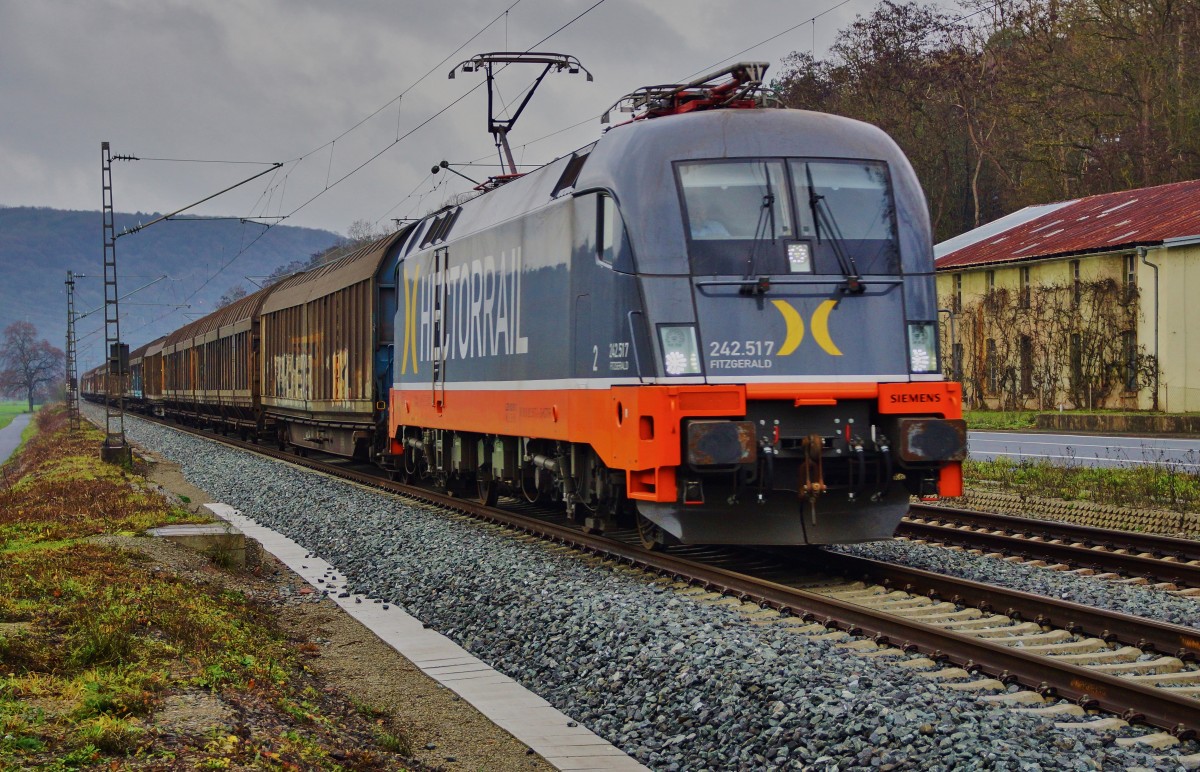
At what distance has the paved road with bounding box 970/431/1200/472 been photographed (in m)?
19.7

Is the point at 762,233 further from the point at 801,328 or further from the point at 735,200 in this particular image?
the point at 801,328

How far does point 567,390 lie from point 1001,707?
236 inches

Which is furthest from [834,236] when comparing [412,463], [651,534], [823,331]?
[412,463]

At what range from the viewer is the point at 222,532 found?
39.7ft

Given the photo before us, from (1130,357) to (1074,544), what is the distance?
2590 centimetres

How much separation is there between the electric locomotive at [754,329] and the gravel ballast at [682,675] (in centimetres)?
113

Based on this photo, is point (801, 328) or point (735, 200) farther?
point (735, 200)

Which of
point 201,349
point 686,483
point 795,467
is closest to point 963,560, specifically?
point 795,467

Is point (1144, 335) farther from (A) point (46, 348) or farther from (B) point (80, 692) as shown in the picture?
(A) point (46, 348)

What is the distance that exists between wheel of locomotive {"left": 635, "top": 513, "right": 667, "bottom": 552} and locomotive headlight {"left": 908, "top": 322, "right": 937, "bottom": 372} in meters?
2.70

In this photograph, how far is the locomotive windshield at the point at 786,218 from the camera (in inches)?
399

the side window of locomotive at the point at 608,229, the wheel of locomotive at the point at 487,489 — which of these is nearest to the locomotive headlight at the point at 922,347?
the side window of locomotive at the point at 608,229

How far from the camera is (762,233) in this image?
1020cm

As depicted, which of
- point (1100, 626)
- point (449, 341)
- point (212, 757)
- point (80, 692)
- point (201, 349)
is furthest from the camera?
point (201, 349)
